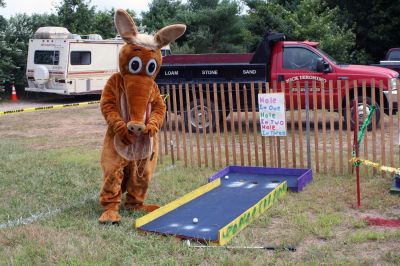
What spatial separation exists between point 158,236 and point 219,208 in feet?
3.59

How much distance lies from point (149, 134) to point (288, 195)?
2048 mm

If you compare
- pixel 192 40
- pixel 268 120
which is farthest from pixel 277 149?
pixel 192 40

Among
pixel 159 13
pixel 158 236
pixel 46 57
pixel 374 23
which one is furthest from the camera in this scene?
pixel 159 13

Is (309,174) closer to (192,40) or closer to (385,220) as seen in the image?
(385,220)

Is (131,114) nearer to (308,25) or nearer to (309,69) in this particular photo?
(309,69)

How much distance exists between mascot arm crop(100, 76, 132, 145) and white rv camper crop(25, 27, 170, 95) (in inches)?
584

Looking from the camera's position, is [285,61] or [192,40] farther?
[192,40]

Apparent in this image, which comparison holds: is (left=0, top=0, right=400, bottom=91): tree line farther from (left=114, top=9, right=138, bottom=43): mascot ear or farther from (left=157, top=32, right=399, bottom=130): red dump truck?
A: (left=114, top=9, right=138, bottom=43): mascot ear

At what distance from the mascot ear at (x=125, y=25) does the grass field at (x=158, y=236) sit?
6.45ft

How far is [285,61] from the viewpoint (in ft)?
39.4

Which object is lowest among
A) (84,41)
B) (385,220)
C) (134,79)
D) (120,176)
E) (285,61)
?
(385,220)

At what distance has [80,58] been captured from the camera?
20.8m

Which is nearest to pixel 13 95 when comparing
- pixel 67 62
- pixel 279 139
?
pixel 67 62

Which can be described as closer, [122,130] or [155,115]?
[122,130]
